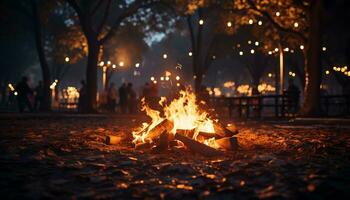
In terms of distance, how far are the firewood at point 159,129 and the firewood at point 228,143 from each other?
1.20m

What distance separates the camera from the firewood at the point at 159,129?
316 inches

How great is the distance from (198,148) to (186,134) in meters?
→ 1.24

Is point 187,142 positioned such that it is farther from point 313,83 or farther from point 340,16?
point 340,16

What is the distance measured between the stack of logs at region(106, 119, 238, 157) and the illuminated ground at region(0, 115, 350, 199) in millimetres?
278

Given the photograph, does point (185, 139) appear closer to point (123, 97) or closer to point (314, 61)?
point (314, 61)

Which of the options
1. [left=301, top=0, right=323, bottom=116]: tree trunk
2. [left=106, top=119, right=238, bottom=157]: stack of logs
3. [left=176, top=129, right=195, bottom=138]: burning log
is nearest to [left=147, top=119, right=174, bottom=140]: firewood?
[left=106, top=119, right=238, bottom=157]: stack of logs

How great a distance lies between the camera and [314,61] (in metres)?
16.3

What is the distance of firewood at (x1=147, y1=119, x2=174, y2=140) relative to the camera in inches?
316

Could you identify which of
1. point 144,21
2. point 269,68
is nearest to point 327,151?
point 144,21

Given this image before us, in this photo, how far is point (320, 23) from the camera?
16.4m

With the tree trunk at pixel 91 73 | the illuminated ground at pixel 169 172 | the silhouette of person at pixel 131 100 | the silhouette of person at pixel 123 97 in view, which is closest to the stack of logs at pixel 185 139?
the illuminated ground at pixel 169 172

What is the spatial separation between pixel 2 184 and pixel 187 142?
148 inches

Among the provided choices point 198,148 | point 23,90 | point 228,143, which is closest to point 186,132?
point 228,143

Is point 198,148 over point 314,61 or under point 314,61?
under
